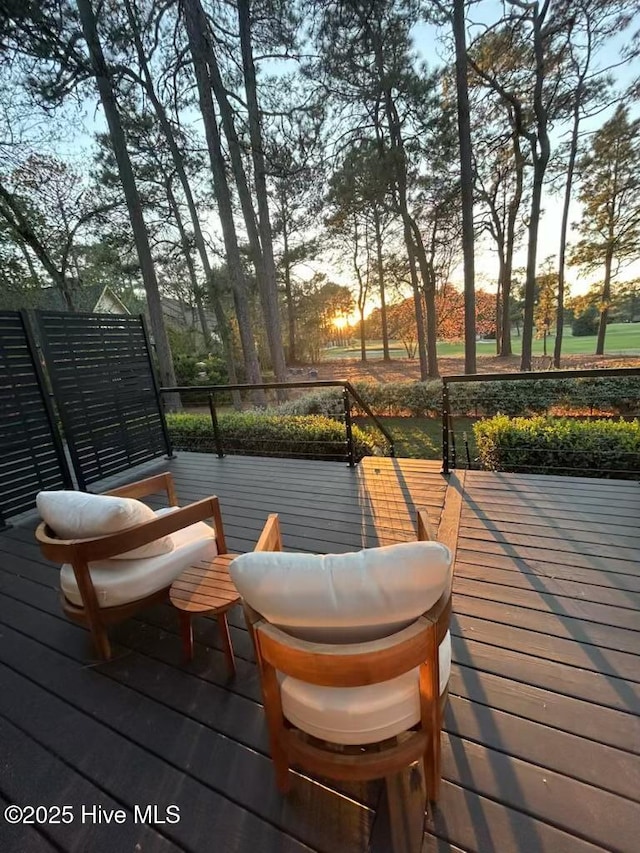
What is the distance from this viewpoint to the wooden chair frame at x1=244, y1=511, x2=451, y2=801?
0.84 m

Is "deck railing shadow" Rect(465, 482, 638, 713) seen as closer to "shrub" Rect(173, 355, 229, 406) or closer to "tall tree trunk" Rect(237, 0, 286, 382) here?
"tall tree trunk" Rect(237, 0, 286, 382)

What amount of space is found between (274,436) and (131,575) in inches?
133

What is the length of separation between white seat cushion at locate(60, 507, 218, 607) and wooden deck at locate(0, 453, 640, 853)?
0.31 metres

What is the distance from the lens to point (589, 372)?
2.50m

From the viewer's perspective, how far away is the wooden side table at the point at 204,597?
145 centimetres

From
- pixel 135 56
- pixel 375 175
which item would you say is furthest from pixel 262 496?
pixel 375 175

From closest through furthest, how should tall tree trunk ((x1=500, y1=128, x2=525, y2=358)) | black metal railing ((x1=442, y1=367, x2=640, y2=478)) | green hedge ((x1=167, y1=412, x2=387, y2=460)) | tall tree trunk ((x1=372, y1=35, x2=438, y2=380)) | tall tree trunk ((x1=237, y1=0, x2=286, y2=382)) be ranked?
black metal railing ((x1=442, y1=367, x2=640, y2=478)), green hedge ((x1=167, y1=412, x2=387, y2=460)), tall tree trunk ((x1=237, y1=0, x2=286, y2=382)), tall tree trunk ((x1=372, y1=35, x2=438, y2=380)), tall tree trunk ((x1=500, y1=128, x2=525, y2=358))

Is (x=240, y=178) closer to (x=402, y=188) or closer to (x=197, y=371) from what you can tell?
(x=402, y=188)

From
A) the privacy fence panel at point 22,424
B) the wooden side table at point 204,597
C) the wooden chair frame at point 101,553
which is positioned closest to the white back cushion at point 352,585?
the wooden side table at point 204,597

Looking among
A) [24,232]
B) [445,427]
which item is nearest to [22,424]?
[445,427]

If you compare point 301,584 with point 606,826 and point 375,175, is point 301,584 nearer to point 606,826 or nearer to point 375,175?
point 606,826

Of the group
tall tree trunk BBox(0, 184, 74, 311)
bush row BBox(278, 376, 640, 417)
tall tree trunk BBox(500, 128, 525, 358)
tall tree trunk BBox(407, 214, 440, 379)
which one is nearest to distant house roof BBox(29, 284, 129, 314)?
tall tree trunk BBox(0, 184, 74, 311)

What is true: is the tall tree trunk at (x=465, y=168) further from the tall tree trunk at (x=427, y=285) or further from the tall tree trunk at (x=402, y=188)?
the tall tree trunk at (x=427, y=285)

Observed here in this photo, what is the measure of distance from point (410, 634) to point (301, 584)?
29 cm
